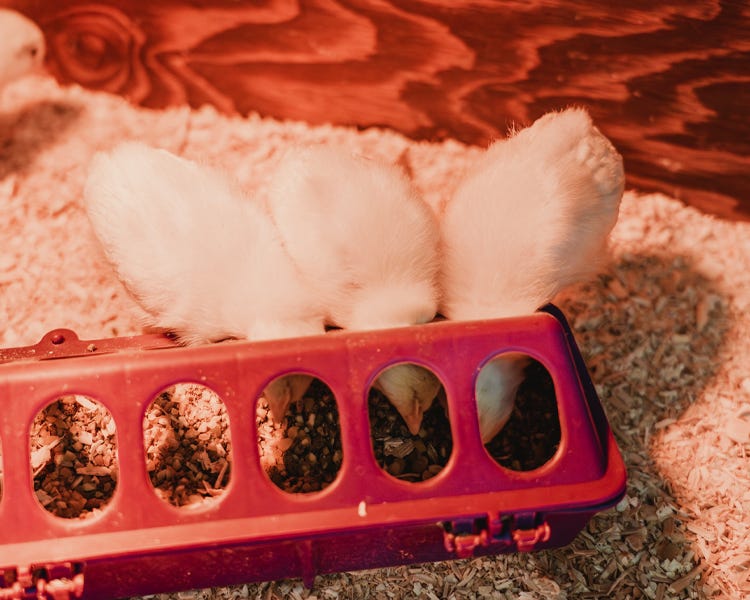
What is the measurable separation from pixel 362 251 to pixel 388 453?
32 cm

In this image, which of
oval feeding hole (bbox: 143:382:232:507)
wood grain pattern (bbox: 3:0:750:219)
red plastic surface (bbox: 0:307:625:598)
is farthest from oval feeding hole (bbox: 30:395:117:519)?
wood grain pattern (bbox: 3:0:750:219)

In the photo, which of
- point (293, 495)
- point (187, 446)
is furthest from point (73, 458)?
point (293, 495)

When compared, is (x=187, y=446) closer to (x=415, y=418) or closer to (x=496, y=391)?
(x=415, y=418)

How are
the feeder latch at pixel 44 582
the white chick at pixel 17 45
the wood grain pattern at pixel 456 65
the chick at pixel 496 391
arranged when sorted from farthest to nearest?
the white chick at pixel 17 45
the wood grain pattern at pixel 456 65
the chick at pixel 496 391
the feeder latch at pixel 44 582

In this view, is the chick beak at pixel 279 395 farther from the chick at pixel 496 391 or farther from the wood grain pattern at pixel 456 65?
the wood grain pattern at pixel 456 65

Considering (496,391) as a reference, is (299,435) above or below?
below

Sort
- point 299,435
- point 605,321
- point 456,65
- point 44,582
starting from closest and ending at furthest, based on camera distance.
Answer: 1. point 44,582
2. point 299,435
3. point 605,321
4. point 456,65

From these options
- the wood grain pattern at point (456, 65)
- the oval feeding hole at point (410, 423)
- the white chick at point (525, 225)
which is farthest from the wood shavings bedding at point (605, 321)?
the white chick at point (525, 225)

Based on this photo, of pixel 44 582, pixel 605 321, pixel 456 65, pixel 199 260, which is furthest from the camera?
pixel 456 65

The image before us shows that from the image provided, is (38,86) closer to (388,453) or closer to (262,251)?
(262,251)

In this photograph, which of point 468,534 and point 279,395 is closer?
point 468,534

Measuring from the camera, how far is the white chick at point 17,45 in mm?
1656

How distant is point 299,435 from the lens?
1274 millimetres

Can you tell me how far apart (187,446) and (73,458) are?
0.18 meters
